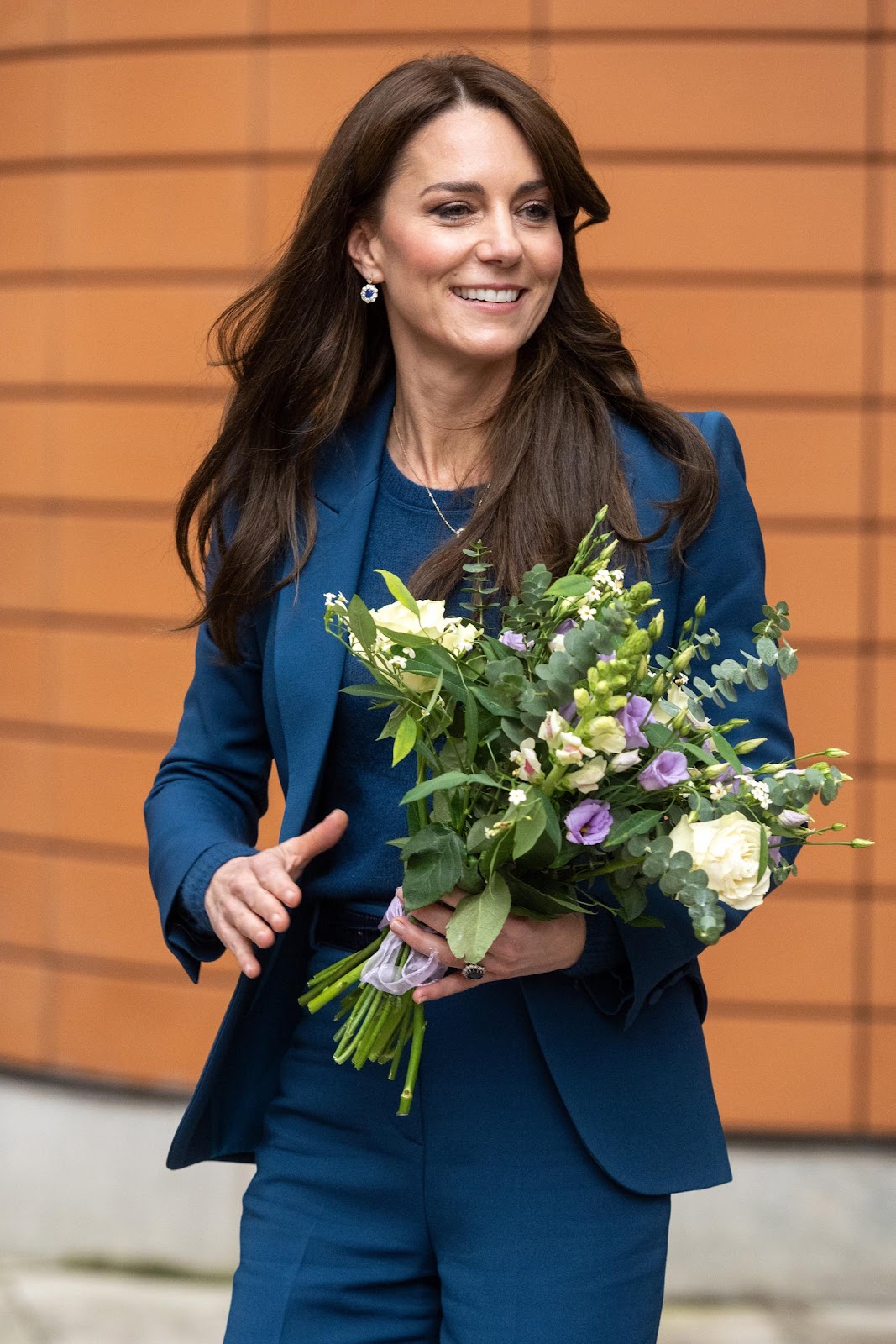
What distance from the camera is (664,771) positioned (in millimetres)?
1510

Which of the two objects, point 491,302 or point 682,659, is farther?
point 491,302

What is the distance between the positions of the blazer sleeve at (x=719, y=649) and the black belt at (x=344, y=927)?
257 mm

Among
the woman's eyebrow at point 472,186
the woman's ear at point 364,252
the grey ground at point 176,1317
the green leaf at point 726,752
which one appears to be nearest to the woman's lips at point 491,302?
the woman's eyebrow at point 472,186

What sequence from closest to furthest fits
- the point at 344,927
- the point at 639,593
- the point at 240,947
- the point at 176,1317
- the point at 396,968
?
1. the point at 639,593
2. the point at 396,968
3. the point at 240,947
4. the point at 344,927
5. the point at 176,1317

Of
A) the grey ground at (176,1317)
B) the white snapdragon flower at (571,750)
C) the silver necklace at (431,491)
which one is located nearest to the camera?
the white snapdragon flower at (571,750)

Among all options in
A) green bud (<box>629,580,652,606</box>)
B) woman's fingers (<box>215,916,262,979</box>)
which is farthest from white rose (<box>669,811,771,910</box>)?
woman's fingers (<box>215,916,262,979</box>)

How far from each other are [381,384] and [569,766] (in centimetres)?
94

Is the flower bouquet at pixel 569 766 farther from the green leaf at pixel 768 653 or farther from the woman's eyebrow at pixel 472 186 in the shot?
the woman's eyebrow at pixel 472 186

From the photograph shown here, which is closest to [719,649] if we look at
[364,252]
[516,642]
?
[516,642]

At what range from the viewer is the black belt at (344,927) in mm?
1935

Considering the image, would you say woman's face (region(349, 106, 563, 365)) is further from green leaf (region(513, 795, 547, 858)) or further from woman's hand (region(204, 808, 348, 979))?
green leaf (region(513, 795, 547, 858))

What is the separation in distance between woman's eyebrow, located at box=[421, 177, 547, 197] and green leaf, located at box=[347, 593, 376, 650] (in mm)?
652

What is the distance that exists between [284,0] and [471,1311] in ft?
11.2

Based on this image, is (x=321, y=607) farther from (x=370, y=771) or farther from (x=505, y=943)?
(x=505, y=943)
